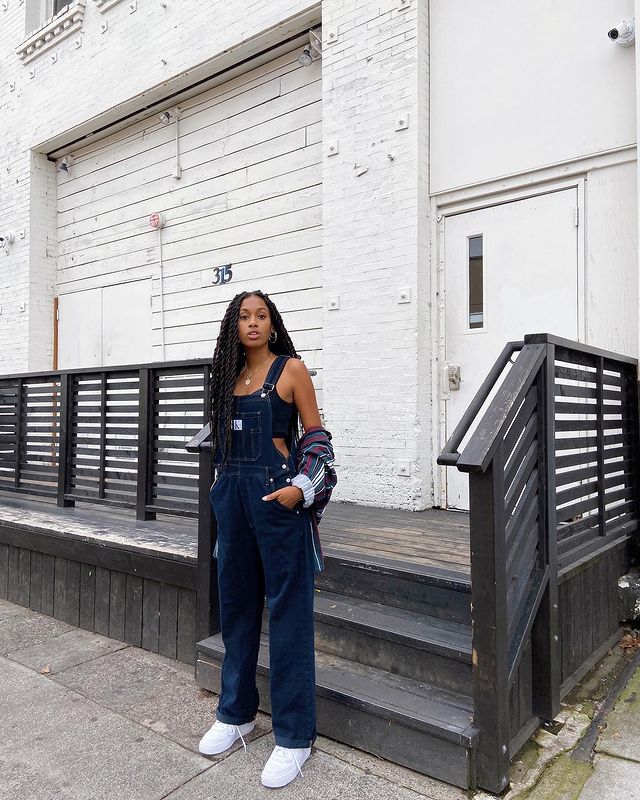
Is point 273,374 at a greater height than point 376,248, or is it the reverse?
point 376,248

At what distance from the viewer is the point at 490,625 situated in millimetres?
2156

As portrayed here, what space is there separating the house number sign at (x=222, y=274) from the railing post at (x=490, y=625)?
4592 mm

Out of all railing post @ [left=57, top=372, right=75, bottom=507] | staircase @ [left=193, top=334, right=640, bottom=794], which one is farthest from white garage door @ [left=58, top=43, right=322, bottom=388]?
staircase @ [left=193, top=334, right=640, bottom=794]

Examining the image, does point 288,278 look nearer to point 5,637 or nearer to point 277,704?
point 5,637

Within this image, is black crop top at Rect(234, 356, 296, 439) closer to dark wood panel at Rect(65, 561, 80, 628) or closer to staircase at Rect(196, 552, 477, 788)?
staircase at Rect(196, 552, 477, 788)

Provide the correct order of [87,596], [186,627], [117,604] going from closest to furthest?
[186,627], [117,604], [87,596]

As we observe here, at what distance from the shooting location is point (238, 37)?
5.87 meters

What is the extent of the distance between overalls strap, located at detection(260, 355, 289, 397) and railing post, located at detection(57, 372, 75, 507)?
3.06 meters

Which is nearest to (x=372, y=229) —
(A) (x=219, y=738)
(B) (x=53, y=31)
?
(A) (x=219, y=738)

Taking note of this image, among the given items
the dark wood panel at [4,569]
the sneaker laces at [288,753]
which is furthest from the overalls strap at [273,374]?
the dark wood panel at [4,569]

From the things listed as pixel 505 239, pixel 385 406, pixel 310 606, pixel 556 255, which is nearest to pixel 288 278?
pixel 385 406

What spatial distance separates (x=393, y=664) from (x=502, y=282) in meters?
2.77

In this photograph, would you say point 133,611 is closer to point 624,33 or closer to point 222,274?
point 222,274

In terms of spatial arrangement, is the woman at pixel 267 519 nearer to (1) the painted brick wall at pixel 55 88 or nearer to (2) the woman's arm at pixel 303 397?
(2) the woman's arm at pixel 303 397
